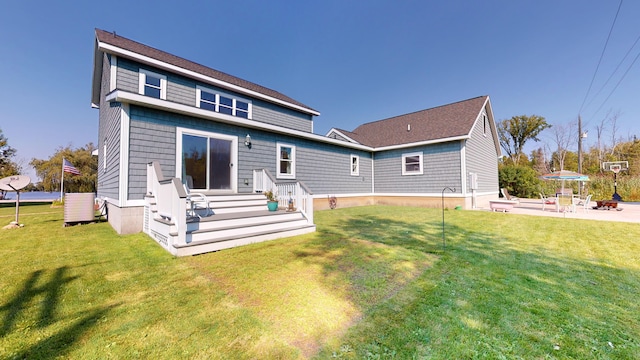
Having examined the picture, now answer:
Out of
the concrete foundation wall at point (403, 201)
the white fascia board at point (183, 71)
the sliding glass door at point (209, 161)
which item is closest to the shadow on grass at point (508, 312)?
the sliding glass door at point (209, 161)

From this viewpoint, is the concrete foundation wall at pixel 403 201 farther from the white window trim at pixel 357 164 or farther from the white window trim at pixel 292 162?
the white window trim at pixel 292 162

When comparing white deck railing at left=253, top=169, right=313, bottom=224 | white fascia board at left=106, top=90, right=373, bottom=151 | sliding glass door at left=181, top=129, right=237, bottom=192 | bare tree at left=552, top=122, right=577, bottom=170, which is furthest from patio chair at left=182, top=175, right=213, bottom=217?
bare tree at left=552, top=122, right=577, bottom=170

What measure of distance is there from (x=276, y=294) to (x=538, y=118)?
3927 cm

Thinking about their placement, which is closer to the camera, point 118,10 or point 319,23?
point 118,10

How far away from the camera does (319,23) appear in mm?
15500

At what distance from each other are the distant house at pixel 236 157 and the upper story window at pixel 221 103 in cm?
4

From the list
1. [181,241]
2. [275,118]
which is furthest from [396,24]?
[181,241]

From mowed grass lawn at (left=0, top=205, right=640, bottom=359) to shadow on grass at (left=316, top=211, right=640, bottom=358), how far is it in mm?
15

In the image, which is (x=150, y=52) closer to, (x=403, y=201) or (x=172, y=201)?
(x=172, y=201)

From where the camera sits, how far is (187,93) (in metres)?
9.59

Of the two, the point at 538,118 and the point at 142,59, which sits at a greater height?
the point at 538,118

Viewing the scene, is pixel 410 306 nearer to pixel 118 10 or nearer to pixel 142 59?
pixel 142 59

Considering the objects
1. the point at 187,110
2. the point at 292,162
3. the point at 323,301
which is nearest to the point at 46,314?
the point at 323,301

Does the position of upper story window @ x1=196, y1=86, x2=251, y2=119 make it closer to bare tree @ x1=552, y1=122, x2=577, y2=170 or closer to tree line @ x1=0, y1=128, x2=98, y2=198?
tree line @ x1=0, y1=128, x2=98, y2=198
